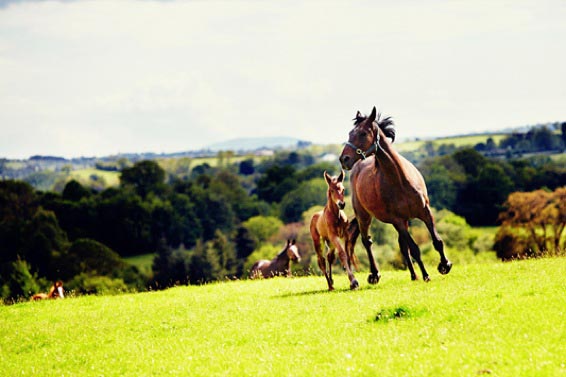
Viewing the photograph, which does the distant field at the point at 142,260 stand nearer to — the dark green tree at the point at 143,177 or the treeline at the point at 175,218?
the treeline at the point at 175,218

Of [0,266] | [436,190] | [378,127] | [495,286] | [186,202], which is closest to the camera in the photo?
[495,286]

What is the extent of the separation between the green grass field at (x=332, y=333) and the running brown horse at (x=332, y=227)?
0.95 meters

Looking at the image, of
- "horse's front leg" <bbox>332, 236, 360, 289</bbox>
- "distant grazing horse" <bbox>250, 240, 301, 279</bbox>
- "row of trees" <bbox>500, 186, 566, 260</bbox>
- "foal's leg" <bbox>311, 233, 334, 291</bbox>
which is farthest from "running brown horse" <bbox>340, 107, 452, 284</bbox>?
"row of trees" <bbox>500, 186, 566, 260</bbox>

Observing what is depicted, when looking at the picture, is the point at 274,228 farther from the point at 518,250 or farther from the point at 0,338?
the point at 0,338

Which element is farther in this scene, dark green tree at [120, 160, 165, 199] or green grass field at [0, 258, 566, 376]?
dark green tree at [120, 160, 165, 199]

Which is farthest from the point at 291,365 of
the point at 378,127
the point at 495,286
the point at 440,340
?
the point at 378,127

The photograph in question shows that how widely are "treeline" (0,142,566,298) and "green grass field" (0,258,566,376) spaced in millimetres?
60772

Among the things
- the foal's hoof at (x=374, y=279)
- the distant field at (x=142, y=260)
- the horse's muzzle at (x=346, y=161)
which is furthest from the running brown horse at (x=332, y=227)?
the distant field at (x=142, y=260)

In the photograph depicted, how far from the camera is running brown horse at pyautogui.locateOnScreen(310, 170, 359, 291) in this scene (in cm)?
2184

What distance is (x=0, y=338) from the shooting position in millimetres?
21359

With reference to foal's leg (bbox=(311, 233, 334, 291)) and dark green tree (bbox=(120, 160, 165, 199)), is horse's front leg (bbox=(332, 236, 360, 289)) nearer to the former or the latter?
foal's leg (bbox=(311, 233, 334, 291))

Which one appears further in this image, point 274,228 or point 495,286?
point 274,228

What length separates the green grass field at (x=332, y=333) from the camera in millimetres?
12242

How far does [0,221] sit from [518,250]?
273ft
